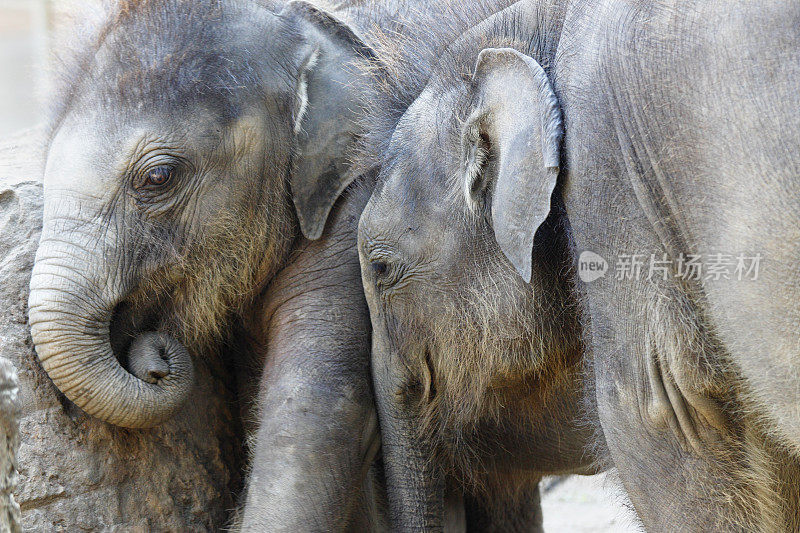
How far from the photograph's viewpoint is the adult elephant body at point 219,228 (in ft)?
10.2

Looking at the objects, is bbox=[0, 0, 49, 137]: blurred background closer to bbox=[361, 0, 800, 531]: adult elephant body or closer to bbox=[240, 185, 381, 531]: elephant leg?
bbox=[240, 185, 381, 531]: elephant leg

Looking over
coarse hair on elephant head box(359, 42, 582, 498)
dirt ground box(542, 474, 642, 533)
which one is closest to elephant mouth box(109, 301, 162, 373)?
coarse hair on elephant head box(359, 42, 582, 498)

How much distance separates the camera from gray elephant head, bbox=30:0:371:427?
308 centimetres

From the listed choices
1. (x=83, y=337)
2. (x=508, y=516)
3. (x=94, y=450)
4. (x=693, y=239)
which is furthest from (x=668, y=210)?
(x=508, y=516)

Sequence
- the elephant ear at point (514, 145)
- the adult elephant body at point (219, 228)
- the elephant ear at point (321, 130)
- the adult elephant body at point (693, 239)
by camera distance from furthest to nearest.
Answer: the elephant ear at point (321, 130) → the adult elephant body at point (219, 228) → the elephant ear at point (514, 145) → the adult elephant body at point (693, 239)

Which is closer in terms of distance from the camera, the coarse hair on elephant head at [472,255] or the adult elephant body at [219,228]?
the coarse hair on elephant head at [472,255]

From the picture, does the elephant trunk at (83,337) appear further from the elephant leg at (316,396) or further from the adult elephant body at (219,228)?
the elephant leg at (316,396)

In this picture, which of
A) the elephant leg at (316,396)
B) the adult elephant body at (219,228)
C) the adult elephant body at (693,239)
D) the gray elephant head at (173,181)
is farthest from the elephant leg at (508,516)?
the adult elephant body at (693,239)

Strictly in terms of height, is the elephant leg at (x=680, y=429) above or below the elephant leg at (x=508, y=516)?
above

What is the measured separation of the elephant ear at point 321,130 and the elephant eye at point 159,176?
0.43 metres

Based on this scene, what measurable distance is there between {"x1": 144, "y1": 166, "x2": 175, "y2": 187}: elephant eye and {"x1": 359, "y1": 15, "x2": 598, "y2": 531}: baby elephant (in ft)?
2.12

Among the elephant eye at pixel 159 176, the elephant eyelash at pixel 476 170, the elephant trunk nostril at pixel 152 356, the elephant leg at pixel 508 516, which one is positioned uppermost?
the elephant eyelash at pixel 476 170

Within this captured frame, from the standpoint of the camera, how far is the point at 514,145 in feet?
8.47

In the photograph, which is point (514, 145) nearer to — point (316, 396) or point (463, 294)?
point (463, 294)
